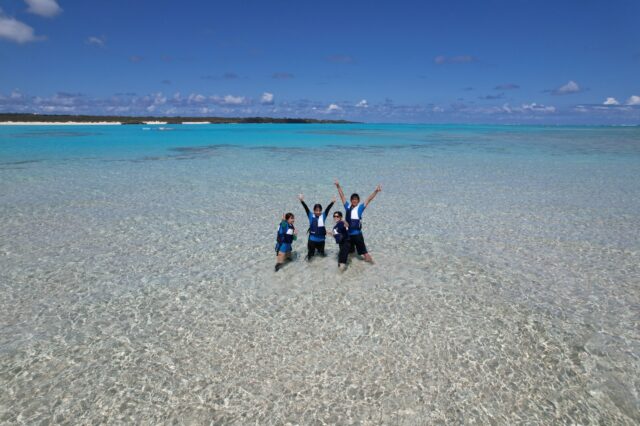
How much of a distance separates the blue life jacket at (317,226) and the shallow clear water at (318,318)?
0.91 metres

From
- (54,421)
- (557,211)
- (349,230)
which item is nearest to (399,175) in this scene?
(557,211)

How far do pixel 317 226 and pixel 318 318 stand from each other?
3.00 meters

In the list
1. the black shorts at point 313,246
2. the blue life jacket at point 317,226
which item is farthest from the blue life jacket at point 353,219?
the black shorts at point 313,246

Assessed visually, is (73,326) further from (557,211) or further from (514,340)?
(557,211)

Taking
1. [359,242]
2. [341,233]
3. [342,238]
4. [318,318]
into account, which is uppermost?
[341,233]

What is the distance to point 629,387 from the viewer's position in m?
6.14

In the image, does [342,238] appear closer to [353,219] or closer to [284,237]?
[353,219]

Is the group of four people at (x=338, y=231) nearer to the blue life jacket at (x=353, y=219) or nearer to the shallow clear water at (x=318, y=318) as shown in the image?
the blue life jacket at (x=353, y=219)

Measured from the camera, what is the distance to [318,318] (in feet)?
26.6

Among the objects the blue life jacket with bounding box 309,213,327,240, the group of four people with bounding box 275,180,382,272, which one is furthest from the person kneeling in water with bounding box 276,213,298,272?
the blue life jacket with bounding box 309,213,327,240

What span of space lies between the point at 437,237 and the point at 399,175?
14.8 metres

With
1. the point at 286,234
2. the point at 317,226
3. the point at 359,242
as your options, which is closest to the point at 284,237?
the point at 286,234

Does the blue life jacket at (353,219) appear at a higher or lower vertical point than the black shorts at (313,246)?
higher

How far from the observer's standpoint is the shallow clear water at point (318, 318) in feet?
19.2
